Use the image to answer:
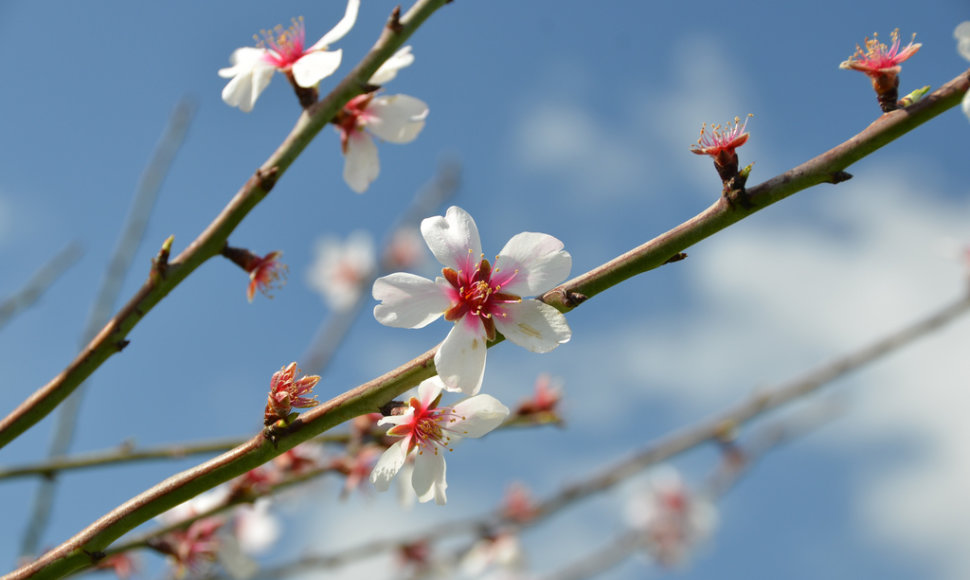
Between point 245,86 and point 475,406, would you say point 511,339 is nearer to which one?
point 475,406

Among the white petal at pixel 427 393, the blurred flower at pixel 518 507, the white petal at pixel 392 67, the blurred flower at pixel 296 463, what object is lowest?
the blurred flower at pixel 518 507

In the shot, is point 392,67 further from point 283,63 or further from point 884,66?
point 884,66

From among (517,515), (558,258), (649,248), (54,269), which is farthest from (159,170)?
(517,515)

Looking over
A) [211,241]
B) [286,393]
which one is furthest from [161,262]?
[286,393]

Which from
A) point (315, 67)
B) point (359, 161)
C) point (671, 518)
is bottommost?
point (671, 518)

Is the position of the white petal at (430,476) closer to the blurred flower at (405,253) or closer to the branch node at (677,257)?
the branch node at (677,257)

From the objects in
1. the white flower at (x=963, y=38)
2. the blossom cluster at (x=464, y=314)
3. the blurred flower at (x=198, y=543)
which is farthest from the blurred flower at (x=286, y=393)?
the white flower at (x=963, y=38)
